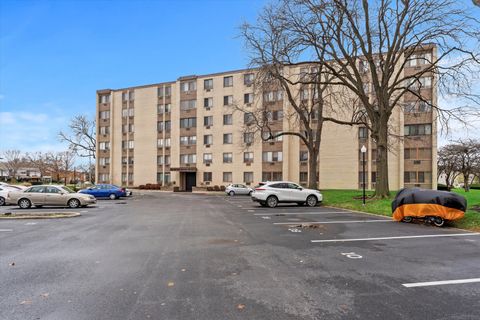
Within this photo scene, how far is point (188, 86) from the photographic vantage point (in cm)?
5019

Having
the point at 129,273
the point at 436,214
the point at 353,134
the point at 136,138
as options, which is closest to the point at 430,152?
the point at 353,134

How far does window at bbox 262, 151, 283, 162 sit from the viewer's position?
43094mm

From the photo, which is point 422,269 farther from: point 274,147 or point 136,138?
point 136,138

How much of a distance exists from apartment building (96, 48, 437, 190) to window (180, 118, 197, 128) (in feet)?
0.36

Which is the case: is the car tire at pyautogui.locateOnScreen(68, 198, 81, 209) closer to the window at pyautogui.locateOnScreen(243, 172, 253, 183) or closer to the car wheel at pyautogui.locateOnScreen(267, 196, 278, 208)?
the car wheel at pyautogui.locateOnScreen(267, 196, 278, 208)

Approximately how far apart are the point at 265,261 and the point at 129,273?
8.32ft

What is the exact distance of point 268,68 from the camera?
21984mm

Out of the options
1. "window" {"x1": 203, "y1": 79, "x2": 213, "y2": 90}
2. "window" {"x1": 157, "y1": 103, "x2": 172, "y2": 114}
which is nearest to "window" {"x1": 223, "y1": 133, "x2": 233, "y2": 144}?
"window" {"x1": 203, "y1": 79, "x2": 213, "y2": 90}

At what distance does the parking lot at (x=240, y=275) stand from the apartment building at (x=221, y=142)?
2721 cm

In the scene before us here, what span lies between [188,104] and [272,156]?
16420 mm

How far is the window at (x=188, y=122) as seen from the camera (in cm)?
4938

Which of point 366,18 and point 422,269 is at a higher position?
point 366,18

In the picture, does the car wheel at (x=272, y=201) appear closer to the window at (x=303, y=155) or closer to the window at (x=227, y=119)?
the window at (x=303, y=155)

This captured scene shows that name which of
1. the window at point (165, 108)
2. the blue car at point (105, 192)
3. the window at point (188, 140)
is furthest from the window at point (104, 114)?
the blue car at point (105, 192)
